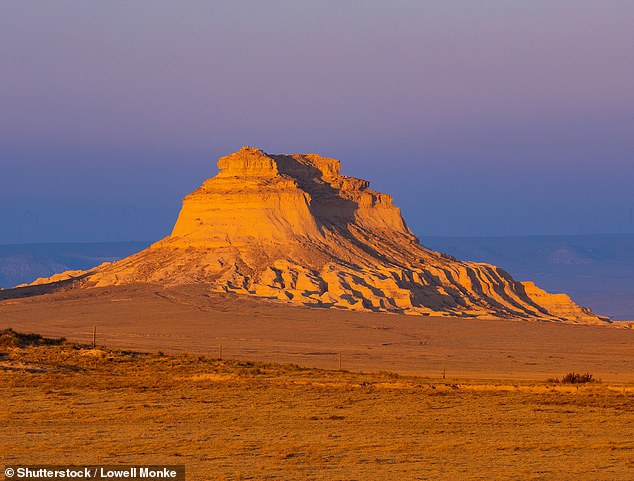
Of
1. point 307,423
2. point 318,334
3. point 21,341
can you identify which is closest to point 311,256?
point 318,334

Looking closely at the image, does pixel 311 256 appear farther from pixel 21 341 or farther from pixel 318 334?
pixel 21 341

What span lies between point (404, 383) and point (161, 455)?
39.0ft

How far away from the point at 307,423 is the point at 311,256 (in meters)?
49.7

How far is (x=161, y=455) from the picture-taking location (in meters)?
16.4

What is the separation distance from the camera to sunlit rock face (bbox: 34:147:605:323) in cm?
6625

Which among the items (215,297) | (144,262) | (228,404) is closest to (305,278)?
(215,297)

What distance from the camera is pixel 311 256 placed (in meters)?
70.2

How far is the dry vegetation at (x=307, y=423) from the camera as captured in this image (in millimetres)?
15758

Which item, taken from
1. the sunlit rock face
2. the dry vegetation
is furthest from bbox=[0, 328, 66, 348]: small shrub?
the sunlit rock face

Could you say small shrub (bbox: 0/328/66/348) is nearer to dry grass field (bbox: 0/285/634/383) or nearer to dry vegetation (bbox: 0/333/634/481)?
dry vegetation (bbox: 0/333/634/481)

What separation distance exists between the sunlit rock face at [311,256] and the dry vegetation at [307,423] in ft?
115

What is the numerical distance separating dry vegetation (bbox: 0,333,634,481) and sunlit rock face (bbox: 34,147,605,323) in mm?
34900

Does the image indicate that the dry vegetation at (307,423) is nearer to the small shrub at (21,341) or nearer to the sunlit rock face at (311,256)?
the small shrub at (21,341)

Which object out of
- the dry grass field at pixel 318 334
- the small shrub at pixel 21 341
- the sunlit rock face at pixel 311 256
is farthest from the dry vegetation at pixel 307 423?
the sunlit rock face at pixel 311 256
